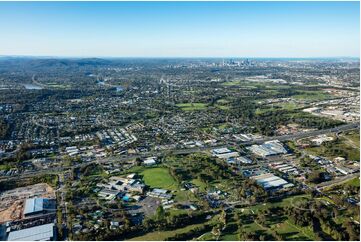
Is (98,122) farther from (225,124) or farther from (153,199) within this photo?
(153,199)

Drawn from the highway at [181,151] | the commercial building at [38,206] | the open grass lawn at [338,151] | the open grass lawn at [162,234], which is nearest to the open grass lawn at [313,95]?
the highway at [181,151]

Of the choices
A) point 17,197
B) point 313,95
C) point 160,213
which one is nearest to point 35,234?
point 17,197

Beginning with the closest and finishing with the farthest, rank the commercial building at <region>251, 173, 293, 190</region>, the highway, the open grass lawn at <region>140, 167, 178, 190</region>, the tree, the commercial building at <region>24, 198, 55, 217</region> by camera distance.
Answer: the tree, the commercial building at <region>24, 198, 55, 217</region>, the commercial building at <region>251, 173, 293, 190</region>, the open grass lawn at <region>140, 167, 178, 190</region>, the highway

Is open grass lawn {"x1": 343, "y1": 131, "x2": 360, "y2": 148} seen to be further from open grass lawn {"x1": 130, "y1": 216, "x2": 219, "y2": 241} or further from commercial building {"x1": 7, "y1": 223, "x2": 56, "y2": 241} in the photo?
commercial building {"x1": 7, "y1": 223, "x2": 56, "y2": 241}

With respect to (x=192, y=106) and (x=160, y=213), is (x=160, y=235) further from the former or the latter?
(x=192, y=106)

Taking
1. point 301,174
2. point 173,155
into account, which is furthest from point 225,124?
point 301,174

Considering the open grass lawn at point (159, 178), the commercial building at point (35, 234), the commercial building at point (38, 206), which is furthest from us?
the open grass lawn at point (159, 178)

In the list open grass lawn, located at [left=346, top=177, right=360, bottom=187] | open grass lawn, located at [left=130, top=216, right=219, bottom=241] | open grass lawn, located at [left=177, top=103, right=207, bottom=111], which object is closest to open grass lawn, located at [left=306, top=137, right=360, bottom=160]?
open grass lawn, located at [left=346, top=177, right=360, bottom=187]

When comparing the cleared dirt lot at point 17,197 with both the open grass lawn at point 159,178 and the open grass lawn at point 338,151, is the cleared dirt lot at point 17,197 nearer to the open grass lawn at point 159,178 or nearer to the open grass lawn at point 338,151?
the open grass lawn at point 159,178
